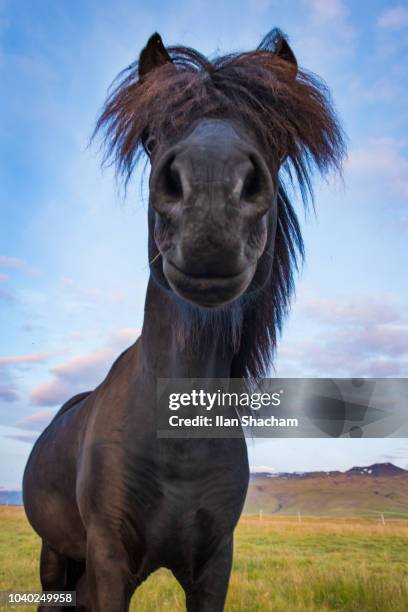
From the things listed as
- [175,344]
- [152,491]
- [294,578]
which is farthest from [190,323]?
[294,578]

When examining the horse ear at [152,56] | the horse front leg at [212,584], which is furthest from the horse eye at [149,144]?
the horse front leg at [212,584]

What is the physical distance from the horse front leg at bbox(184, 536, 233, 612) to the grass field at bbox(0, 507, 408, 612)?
3491 millimetres

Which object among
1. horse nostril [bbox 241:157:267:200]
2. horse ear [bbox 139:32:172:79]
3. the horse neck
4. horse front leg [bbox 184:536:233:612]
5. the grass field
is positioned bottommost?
the grass field

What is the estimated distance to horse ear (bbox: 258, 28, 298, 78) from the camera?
3.40 metres

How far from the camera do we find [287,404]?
4.13 m

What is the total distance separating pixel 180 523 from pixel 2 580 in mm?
7151

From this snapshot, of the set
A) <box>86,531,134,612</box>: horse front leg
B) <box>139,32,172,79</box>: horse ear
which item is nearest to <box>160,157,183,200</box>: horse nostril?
<box>139,32,172,79</box>: horse ear

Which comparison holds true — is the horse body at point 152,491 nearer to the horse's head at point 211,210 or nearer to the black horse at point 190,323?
the black horse at point 190,323

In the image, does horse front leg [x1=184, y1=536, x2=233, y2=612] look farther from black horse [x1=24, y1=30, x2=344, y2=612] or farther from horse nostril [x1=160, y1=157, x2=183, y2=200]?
horse nostril [x1=160, y1=157, x2=183, y2=200]

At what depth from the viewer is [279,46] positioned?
341 centimetres

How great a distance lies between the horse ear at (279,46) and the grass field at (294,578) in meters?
5.61

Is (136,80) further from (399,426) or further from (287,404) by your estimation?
(399,426)

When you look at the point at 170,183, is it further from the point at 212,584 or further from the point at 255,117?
the point at 212,584

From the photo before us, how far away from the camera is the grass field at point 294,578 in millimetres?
6638
